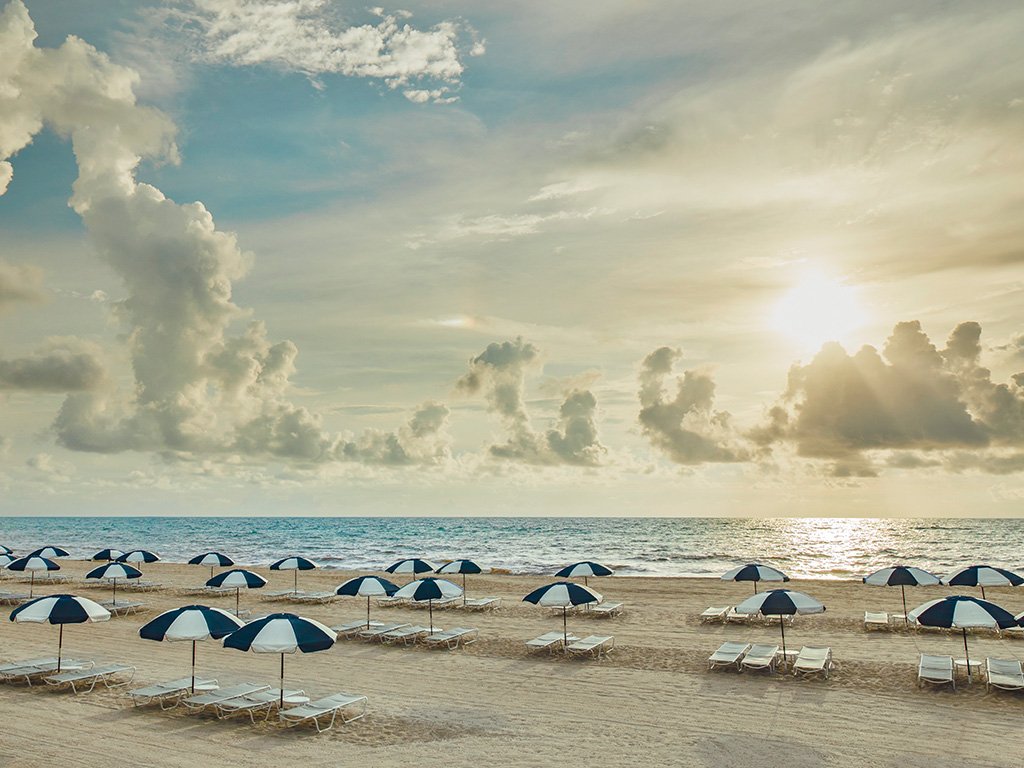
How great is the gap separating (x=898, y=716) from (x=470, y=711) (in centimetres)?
798

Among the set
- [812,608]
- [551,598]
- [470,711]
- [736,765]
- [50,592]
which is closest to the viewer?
[736,765]

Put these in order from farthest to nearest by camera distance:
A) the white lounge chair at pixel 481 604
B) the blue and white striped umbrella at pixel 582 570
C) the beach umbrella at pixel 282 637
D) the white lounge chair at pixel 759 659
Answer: the white lounge chair at pixel 481 604
the blue and white striped umbrella at pixel 582 570
the white lounge chair at pixel 759 659
the beach umbrella at pixel 282 637

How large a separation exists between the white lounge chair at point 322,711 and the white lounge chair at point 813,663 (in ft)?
31.4

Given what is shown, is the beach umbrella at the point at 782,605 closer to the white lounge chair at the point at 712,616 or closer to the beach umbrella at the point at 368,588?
the white lounge chair at the point at 712,616

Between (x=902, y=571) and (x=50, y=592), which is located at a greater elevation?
(x=902, y=571)

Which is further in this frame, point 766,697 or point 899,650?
point 899,650

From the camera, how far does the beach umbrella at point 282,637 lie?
1303cm

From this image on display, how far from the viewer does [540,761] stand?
1184 cm

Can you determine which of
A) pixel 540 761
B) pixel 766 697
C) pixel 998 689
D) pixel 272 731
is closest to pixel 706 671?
pixel 766 697

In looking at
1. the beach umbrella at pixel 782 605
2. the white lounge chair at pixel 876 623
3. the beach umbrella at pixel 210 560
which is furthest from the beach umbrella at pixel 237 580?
the white lounge chair at pixel 876 623

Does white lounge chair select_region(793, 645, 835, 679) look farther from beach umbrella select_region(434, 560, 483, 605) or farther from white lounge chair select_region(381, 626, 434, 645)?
beach umbrella select_region(434, 560, 483, 605)

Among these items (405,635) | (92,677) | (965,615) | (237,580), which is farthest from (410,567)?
(965,615)

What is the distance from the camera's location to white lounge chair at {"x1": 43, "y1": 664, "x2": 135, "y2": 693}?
15.9 meters

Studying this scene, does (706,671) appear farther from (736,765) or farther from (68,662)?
(68,662)
